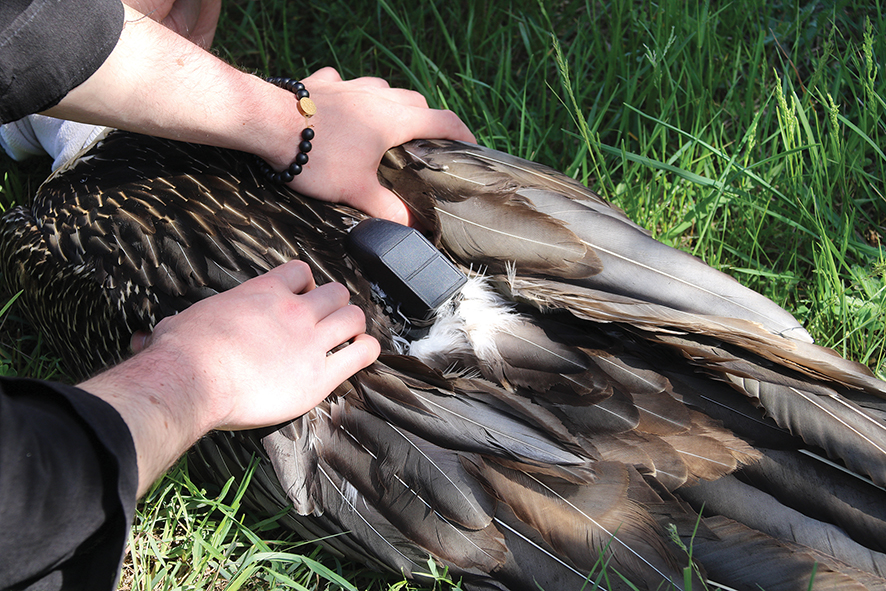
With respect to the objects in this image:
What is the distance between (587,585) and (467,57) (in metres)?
2.39

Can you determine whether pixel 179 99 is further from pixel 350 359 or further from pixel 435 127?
pixel 350 359

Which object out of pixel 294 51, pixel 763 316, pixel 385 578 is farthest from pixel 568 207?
pixel 294 51

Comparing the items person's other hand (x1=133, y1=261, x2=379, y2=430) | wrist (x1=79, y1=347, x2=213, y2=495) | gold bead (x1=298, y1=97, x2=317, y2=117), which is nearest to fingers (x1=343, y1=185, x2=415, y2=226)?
gold bead (x1=298, y1=97, x2=317, y2=117)

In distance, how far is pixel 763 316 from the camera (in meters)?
1.94

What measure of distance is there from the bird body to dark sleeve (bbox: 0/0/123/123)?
446 millimetres

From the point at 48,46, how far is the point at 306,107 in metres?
0.75

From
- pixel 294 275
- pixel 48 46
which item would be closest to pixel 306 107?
pixel 294 275

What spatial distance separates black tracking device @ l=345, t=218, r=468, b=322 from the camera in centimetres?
198

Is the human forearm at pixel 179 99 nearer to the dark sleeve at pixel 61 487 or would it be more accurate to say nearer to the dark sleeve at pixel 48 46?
the dark sleeve at pixel 48 46

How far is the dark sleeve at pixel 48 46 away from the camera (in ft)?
5.25

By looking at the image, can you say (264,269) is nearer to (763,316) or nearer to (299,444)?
(299,444)

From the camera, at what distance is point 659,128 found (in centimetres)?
278

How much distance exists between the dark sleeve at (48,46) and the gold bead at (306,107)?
0.57 metres

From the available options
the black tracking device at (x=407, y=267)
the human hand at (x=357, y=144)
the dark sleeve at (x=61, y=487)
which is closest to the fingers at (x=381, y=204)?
the human hand at (x=357, y=144)
